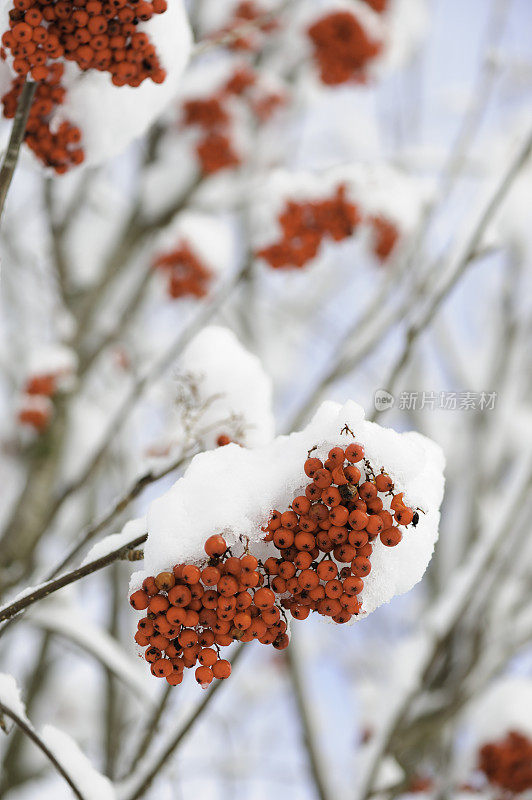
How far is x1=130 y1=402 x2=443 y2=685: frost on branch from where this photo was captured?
86 cm

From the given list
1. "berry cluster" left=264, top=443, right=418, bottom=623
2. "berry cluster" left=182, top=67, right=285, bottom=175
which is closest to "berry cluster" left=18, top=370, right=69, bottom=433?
"berry cluster" left=182, top=67, right=285, bottom=175

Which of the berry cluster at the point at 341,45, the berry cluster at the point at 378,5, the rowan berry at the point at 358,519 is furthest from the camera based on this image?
the berry cluster at the point at 378,5

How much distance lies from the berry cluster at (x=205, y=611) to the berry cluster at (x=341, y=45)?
290 centimetres

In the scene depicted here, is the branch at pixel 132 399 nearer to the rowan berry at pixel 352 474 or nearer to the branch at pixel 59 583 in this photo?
the branch at pixel 59 583

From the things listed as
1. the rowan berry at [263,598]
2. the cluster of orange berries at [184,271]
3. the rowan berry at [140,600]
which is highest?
the cluster of orange berries at [184,271]

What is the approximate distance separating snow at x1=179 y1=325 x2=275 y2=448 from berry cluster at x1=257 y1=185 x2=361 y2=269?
3.49 feet

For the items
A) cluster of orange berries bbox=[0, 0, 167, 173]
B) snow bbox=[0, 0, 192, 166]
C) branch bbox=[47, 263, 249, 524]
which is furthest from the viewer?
branch bbox=[47, 263, 249, 524]

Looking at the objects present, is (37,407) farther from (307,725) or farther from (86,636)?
(307,725)

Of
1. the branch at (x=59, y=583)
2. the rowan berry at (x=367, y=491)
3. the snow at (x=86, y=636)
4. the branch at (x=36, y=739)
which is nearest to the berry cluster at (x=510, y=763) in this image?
the snow at (x=86, y=636)

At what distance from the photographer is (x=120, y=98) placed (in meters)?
1.37

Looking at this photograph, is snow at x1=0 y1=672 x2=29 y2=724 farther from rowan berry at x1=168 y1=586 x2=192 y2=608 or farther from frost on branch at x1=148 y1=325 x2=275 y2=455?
frost on branch at x1=148 y1=325 x2=275 y2=455

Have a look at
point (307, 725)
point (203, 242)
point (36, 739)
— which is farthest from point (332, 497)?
point (203, 242)

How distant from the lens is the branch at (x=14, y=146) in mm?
1022

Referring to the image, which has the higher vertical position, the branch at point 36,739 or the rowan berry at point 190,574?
the rowan berry at point 190,574
